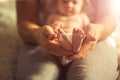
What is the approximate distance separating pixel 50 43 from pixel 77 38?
0.08m

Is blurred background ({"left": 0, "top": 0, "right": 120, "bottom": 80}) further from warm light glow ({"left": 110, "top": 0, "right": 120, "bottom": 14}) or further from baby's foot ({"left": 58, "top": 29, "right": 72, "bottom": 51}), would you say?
baby's foot ({"left": 58, "top": 29, "right": 72, "bottom": 51})

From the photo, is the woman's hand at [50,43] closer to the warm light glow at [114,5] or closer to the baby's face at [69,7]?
the baby's face at [69,7]

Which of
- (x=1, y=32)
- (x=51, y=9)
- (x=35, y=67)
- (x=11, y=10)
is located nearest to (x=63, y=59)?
(x=35, y=67)

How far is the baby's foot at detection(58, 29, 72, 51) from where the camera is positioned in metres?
0.75

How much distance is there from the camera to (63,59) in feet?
2.67

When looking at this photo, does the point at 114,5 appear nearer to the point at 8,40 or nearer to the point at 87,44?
the point at 87,44

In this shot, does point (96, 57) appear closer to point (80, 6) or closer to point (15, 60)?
point (80, 6)

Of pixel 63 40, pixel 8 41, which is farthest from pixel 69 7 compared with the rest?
pixel 8 41

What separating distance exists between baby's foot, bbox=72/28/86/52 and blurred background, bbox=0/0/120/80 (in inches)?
8.6

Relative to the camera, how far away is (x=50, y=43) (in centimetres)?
76

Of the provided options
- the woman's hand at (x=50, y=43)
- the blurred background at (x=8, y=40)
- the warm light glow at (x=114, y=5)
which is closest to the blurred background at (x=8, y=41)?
the blurred background at (x=8, y=40)

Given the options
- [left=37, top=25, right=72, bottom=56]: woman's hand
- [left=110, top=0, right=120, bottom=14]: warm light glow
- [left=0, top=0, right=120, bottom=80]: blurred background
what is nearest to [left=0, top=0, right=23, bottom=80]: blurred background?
[left=0, top=0, right=120, bottom=80]: blurred background

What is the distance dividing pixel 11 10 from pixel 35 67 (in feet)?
1.42

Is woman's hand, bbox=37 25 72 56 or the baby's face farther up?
the baby's face
